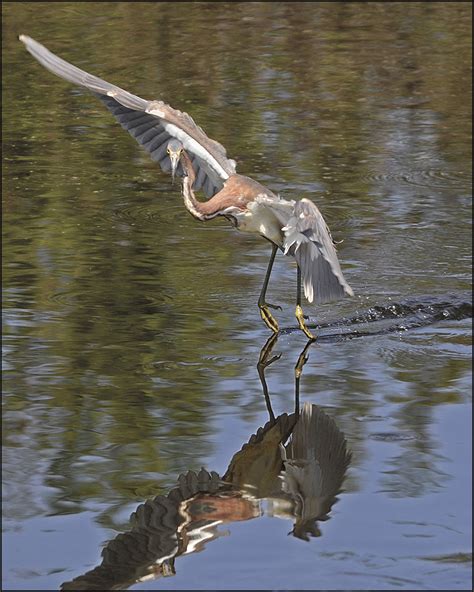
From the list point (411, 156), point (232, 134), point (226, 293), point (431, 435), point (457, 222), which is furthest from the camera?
point (232, 134)

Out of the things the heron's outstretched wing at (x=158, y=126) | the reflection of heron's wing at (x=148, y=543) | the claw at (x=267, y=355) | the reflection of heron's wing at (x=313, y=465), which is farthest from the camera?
→ the heron's outstretched wing at (x=158, y=126)

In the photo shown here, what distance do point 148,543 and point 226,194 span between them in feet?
8.33

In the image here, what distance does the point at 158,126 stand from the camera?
734 cm

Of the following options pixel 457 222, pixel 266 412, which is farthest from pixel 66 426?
pixel 457 222

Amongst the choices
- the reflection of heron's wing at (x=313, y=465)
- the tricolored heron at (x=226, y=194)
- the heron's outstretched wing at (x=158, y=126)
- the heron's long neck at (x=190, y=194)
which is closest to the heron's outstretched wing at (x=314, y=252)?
the tricolored heron at (x=226, y=194)

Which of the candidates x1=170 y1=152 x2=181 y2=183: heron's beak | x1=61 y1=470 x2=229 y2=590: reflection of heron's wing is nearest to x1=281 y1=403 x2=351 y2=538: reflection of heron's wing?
x1=61 y1=470 x2=229 y2=590: reflection of heron's wing

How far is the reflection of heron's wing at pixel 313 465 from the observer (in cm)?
495

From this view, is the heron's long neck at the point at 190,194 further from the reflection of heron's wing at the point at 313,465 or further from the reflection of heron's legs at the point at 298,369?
the reflection of heron's wing at the point at 313,465

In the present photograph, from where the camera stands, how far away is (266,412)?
19.1ft

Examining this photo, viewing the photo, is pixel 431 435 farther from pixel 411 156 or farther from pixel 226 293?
pixel 411 156

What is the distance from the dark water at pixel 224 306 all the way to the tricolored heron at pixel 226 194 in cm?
44

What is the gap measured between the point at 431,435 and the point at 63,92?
303 inches

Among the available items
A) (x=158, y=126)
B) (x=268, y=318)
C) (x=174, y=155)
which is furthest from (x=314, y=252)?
(x=158, y=126)

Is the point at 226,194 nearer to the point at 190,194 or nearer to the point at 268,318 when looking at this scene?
the point at 190,194
